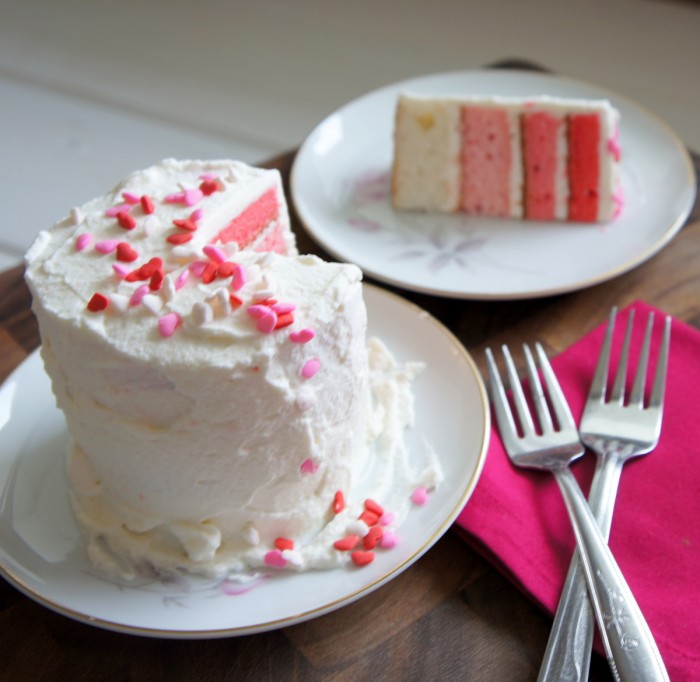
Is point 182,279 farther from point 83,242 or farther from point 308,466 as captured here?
point 308,466

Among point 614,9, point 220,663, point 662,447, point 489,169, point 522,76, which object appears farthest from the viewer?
point 614,9

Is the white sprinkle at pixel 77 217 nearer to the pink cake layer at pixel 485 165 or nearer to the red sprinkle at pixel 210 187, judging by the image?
the red sprinkle at pixel 210 187

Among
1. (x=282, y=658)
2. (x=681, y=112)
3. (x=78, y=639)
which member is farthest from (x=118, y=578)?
(x=681, y=112)

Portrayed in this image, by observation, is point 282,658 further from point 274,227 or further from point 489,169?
point 489,169

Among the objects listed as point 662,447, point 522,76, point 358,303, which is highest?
point 358,303

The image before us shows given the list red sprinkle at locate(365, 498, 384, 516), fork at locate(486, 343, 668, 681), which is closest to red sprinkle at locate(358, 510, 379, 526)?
red sprinkle at locate(365, 498, 384, 516)

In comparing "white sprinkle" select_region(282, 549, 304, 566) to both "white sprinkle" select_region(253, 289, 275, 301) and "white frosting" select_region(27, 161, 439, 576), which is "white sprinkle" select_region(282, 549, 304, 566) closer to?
"white frosting" select_region(27, 161, 439, 576)
